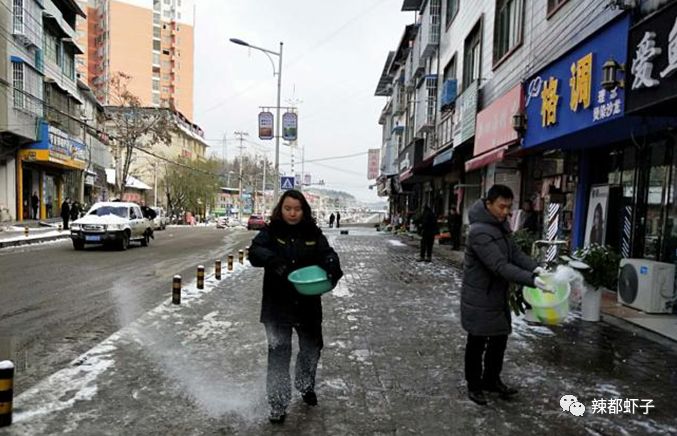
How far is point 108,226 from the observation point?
17781mm

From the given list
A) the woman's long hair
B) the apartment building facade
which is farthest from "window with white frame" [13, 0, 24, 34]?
the woman's long hair

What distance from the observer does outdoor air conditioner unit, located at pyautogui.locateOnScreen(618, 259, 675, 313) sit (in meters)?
7.77

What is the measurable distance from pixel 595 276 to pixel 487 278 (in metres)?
4.23

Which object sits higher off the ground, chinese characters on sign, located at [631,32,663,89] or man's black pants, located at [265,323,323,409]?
chinese characters on sign, located at [631,32,663,89]

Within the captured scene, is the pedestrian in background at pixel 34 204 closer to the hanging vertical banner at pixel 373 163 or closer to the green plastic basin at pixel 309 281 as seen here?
the green plastic basin at pixel 309 281

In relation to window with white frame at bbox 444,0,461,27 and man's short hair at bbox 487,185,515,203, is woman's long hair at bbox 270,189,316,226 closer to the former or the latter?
man's short hair at bbox 487,185,515,203

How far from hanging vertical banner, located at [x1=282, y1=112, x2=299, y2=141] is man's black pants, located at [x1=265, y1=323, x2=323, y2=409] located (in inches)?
968

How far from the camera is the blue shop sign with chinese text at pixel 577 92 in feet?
24.4

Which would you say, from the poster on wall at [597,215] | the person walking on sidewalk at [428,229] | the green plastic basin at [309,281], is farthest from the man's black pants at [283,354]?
the person walking on sidewalk at [428,229]

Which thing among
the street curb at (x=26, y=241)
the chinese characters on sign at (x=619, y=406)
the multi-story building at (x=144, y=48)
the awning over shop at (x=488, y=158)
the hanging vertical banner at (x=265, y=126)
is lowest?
the street curb at (x=26, y=241)

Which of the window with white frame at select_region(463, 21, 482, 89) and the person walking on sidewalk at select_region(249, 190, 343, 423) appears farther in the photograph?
the window with white frame at select_region(463, 21, 482, 89)

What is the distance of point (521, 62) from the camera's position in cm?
1330

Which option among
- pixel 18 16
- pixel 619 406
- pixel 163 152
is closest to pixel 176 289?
pixel 619 406

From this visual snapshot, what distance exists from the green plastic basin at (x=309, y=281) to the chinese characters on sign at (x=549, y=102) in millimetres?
7506
